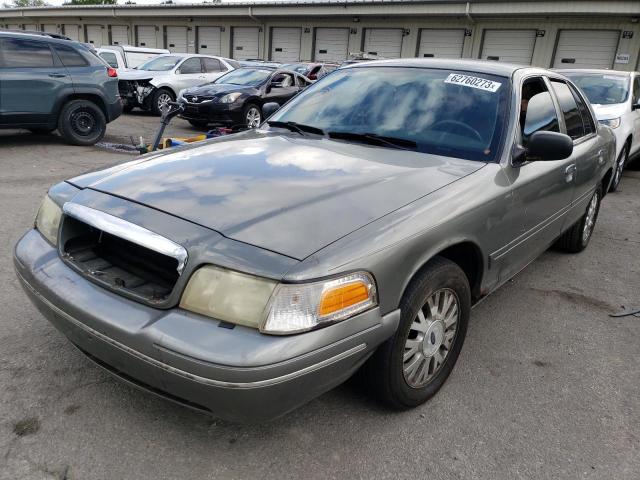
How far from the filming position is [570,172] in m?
3.79

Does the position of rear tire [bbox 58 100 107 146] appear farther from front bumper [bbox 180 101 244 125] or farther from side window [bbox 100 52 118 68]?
side window [bbox 100 52 118 68]

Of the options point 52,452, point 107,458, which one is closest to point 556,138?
point 107,458

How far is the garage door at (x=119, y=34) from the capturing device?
35094 millimetres

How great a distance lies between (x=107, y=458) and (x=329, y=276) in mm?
1177

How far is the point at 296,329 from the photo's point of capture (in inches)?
73.3

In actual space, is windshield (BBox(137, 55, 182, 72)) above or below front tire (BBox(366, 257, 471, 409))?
above

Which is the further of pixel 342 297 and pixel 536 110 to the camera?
pixel 536 110

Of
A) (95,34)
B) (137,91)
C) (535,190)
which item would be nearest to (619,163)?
(535,190)

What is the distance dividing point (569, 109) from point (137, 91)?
1227 centimetres

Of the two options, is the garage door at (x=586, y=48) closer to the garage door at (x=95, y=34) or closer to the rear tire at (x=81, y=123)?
the rear tire at (x=81, y=123)

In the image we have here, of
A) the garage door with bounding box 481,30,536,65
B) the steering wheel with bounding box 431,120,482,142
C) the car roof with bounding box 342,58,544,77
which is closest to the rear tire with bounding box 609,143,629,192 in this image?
the car roof with bounding box 342,58,544,77

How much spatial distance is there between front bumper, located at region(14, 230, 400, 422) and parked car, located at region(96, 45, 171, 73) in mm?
14103

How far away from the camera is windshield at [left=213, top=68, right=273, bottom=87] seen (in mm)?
12227

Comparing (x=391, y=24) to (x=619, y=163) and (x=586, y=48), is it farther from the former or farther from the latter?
(x=619, y=163)
